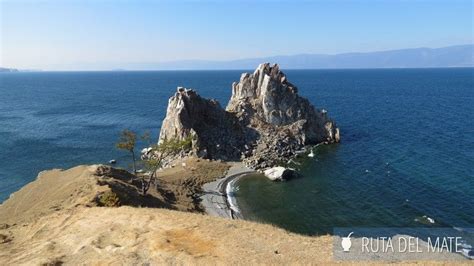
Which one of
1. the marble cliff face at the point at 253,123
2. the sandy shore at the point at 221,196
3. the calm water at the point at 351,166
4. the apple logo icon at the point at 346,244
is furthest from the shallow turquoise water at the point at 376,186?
the apple logo icon at the point at 346,244

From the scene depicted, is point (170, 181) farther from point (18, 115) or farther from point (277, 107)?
point (18, 115)

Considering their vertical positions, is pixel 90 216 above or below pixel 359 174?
above

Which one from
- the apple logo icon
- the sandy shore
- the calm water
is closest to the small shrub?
the sandy shore

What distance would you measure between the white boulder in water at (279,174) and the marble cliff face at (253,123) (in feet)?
23.2

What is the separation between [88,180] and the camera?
65.2 meters

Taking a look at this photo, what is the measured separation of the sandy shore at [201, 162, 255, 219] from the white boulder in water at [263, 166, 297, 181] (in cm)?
561

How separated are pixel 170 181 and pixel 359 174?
4017 cm

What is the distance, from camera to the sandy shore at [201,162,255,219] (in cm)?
7344

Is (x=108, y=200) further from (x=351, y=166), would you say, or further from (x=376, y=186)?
(x=351, y=166)

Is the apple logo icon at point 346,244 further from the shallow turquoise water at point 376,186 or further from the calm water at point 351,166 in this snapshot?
the shallow turquoise water at point 376,186

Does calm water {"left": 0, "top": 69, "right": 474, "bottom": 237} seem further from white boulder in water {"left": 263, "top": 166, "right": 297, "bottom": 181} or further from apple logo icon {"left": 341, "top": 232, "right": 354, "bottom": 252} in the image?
apple logo icon {"left": 341, "top": 232, "right": 354, "bottom": 252}

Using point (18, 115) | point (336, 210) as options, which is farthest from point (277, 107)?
point (18, 115)

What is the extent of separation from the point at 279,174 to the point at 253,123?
30442mm

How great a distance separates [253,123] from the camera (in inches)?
4641
